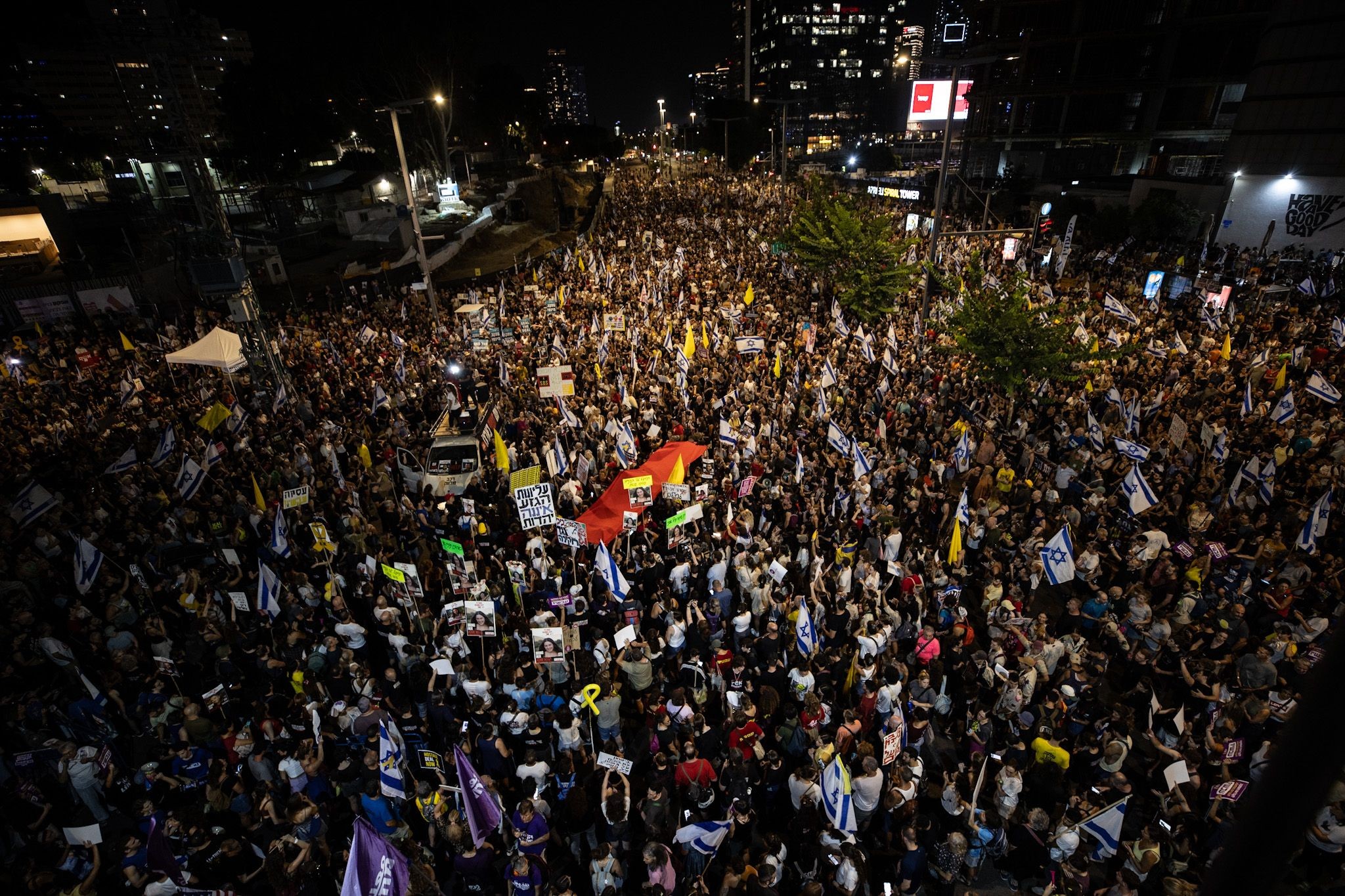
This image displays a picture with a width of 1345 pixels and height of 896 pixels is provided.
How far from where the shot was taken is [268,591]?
961 centimetres

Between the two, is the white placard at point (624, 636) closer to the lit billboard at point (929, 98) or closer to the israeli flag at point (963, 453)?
the israeli flag at point (963, 453)

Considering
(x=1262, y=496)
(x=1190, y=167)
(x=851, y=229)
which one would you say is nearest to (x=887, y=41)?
(x=1190, y=167)

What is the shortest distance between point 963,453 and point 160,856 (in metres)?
13.2

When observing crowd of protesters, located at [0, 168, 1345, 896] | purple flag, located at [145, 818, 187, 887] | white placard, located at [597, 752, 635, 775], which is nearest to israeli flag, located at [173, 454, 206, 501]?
crowd of protesters, located at [0, 168, 1345, 896]

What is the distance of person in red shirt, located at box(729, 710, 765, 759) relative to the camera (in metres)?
7.33

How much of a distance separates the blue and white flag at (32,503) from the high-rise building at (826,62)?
168 metres

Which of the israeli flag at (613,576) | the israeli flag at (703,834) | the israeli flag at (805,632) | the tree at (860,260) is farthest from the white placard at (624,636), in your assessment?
the tree at (860,260)

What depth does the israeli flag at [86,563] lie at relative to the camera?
9.56m

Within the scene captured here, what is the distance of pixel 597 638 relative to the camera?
9.33m

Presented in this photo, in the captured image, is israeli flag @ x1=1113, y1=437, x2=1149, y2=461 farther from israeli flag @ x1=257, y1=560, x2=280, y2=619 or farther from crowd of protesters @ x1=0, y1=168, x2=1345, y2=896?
israeli flag @ x1=257, y1=560, x2=280, y2=619

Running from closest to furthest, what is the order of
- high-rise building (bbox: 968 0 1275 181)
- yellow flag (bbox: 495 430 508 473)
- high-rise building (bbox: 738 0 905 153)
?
yellow flag (bbox: 495 430 508 473) < high-rise building (bbox: 968 0 1275 181) < high-rise building (bbox: 738 0 905 153)

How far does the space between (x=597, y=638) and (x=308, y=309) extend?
29682mm

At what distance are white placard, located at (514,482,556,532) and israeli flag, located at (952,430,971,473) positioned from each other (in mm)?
8124

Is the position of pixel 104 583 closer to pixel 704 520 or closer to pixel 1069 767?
pixel 704 520
